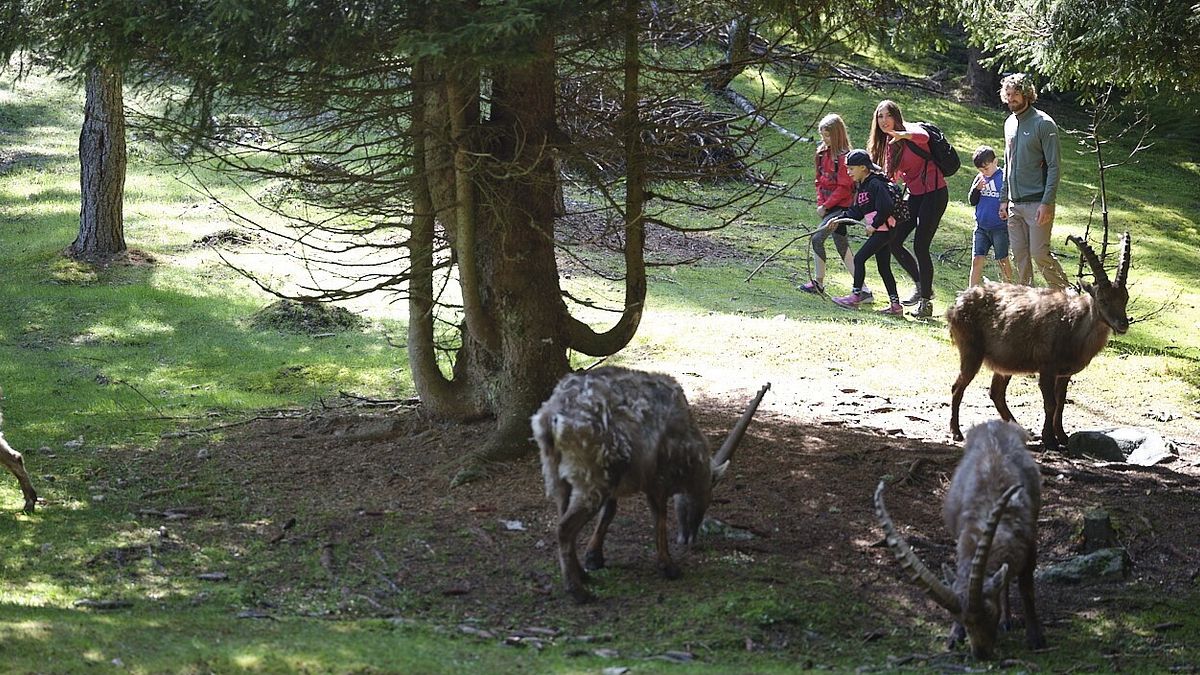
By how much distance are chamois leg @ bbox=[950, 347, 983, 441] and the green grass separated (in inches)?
50.1

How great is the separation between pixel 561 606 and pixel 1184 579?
407cm

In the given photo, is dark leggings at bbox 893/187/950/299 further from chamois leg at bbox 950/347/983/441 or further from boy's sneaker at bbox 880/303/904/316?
chamois leg at bbox 950/347/983/441

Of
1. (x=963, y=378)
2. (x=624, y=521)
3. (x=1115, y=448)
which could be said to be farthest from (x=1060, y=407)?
(x=624, y=521)

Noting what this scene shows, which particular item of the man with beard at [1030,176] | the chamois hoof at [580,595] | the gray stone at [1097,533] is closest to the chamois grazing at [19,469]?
the chamois hoof at [580,595]

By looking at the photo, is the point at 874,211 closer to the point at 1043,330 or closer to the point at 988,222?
the point at 988,222

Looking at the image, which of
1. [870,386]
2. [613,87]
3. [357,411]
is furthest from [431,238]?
[870,386]

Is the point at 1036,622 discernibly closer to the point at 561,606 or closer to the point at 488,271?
the point at 561,606

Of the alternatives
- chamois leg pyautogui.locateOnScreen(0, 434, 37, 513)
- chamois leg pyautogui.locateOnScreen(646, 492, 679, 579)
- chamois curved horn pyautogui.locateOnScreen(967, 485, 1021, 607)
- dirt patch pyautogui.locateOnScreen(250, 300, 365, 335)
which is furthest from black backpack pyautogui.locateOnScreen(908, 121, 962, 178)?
chamois leg pyautogui.locateOnScreen(0, 434, 37, 513)

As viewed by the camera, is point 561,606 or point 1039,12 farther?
point 1039,12

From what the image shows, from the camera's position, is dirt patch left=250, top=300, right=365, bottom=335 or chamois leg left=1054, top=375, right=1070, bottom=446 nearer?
chamois leg left=1054, top=375, right=1070, bottom=446

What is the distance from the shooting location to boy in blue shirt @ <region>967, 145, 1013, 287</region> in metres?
15.9

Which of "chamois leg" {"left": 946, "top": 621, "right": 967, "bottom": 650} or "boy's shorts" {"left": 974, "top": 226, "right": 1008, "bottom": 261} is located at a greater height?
"boy's shorts" {"left": 974, "top": 226, "right": 1008, "bottom": 261}

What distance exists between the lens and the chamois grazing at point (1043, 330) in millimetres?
10453

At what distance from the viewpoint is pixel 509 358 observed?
9.98 m
